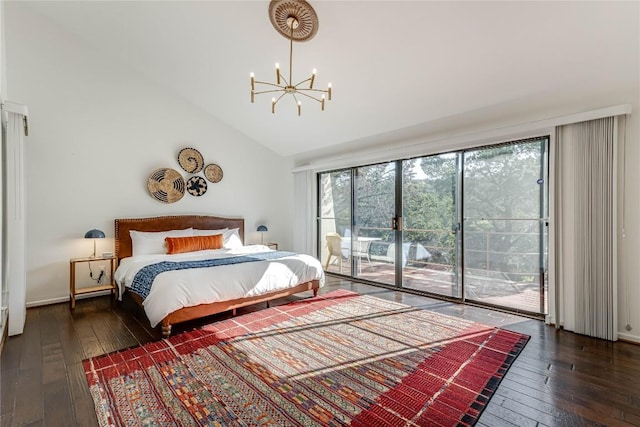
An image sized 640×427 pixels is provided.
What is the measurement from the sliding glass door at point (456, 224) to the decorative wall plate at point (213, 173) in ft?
7.11

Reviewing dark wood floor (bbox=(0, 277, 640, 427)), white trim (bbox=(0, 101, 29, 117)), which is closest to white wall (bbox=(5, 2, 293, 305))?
dark wood floor (bbox=(0, 277, 640, 427))

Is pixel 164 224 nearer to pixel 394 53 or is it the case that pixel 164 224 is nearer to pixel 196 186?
pixel 196 186

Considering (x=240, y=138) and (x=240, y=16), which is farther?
(x=240, y=138)

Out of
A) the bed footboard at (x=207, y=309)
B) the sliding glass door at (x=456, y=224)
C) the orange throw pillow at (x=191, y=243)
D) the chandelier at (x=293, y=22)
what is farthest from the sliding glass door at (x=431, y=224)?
the orange throw pillow at (x=191, y=243)

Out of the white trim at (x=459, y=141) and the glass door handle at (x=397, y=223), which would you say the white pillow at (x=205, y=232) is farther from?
the glass door handle at (x=397, y=223)

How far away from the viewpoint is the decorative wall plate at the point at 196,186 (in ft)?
16.5

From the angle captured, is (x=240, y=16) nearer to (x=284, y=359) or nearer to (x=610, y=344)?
(x=284, y=359)

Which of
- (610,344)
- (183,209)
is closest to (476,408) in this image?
(610,344)

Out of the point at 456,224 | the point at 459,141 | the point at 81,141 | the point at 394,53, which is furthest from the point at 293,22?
the point at 81,141

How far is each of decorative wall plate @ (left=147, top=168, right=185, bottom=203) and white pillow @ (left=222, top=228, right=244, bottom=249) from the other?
959 mm

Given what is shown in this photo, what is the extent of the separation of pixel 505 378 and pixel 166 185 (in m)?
4.84

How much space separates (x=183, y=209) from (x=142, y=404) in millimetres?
3594

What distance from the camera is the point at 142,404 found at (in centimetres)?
182

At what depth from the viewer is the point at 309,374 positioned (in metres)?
2.18
